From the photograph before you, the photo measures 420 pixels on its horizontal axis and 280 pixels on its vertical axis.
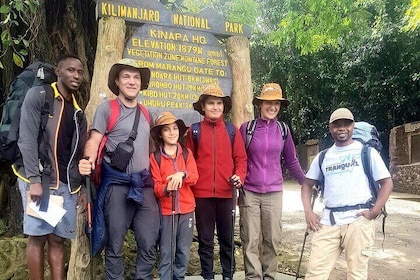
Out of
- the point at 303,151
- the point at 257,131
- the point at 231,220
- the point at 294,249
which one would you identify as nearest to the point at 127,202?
the point at 231,220

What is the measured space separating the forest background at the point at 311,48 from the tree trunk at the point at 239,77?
59.6 inches

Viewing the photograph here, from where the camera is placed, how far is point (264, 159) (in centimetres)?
423

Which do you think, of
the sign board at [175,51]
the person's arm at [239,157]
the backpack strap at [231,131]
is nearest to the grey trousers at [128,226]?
the person's arm at [239,157]

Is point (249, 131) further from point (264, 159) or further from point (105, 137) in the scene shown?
point (105, 137)

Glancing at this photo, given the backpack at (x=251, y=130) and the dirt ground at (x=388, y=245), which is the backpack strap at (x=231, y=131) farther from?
the dirt ground at (x=388, y=245)

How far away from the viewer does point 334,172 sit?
3.82m

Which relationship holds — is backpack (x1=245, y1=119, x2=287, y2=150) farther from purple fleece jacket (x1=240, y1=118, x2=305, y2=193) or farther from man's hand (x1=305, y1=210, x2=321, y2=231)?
man's hand (x1=305, y1=210, x2=321, y2=231)

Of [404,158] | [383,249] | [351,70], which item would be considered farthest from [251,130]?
[351,70]

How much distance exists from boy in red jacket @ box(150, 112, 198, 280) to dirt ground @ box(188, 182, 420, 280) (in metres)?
1.81

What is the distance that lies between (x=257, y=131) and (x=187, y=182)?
934 mm

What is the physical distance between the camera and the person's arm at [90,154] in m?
3.48

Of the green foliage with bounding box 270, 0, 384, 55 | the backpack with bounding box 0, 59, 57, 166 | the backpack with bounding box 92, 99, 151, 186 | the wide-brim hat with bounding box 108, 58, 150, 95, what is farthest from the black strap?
the green foliage with bounding box 270, 0, 384, 55

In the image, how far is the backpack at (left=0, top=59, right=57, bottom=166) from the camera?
3350 millimetres

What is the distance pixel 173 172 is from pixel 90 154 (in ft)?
2.36
